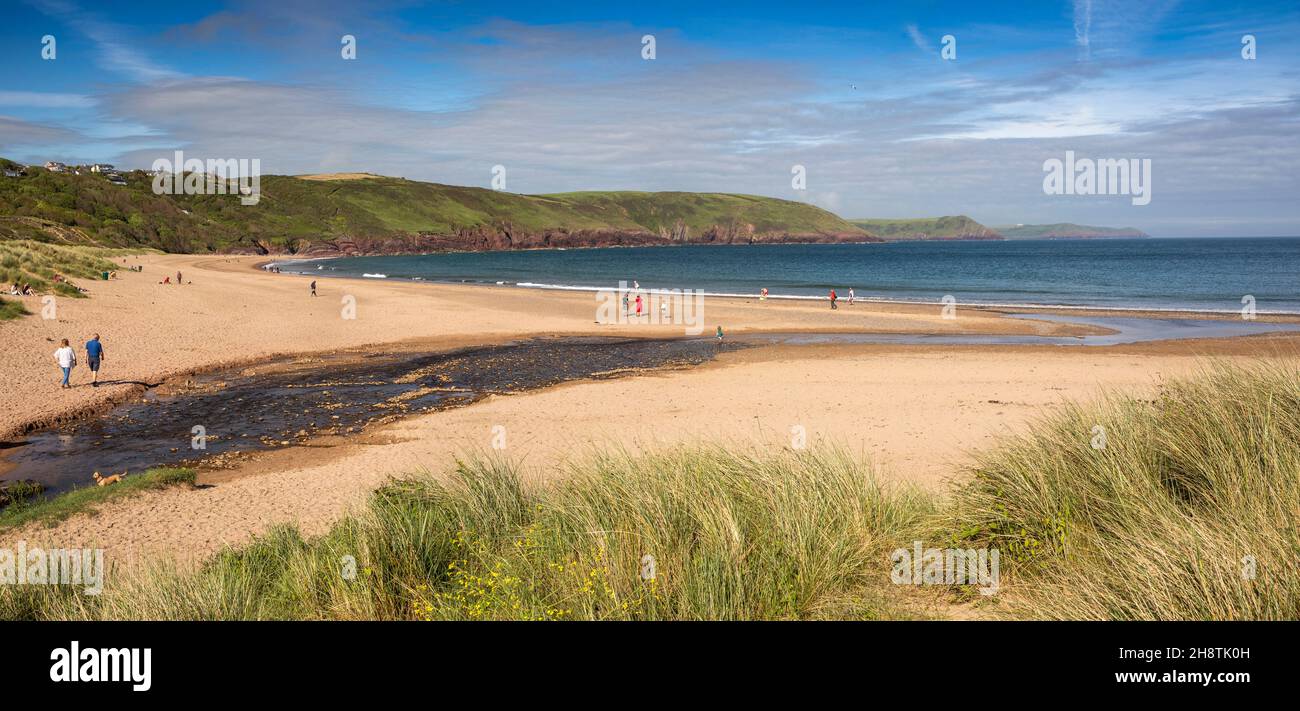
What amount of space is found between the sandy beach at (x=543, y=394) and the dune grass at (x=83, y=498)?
0.25 meters

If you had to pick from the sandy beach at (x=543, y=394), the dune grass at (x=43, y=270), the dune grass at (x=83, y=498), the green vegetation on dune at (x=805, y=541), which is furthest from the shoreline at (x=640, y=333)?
the green vegetation on dune at (x=805, y=541)

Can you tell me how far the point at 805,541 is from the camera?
16.6 feet

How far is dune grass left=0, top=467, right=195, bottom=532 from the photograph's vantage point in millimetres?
9244

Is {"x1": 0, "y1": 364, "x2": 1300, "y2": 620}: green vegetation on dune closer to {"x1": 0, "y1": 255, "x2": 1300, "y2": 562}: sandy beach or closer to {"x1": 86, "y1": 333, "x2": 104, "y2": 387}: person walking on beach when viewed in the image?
{"x1": 0, "y1": 255, "x2": 1300, "y2": 562}: sandy beach

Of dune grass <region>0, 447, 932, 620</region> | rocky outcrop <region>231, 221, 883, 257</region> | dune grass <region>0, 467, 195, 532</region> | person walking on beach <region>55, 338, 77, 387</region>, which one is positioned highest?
rocky outcrop <region>231, 221, 883, 257</region>

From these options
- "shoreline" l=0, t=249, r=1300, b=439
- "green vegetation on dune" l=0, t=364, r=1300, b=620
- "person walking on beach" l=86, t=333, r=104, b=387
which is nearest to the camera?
"green vegetation on dune" l=0, t=364, r=1300, b=620

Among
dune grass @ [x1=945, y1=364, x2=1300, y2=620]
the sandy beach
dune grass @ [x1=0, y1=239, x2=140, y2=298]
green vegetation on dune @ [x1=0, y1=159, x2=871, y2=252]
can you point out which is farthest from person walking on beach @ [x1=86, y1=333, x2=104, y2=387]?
green vegetation on dune @ [x1=0, y1=159, x2=871, y2=252]

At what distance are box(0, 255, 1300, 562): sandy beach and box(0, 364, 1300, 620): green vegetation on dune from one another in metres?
1.43

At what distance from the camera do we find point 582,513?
588cm

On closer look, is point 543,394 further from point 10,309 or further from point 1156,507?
point 10,309

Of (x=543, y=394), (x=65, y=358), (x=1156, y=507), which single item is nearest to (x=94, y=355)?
(x=65, y=358)

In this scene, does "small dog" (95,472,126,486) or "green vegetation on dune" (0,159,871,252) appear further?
"green vegetation on dune" (0,159,871,252)

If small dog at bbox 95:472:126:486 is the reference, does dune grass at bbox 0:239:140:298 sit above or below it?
above
